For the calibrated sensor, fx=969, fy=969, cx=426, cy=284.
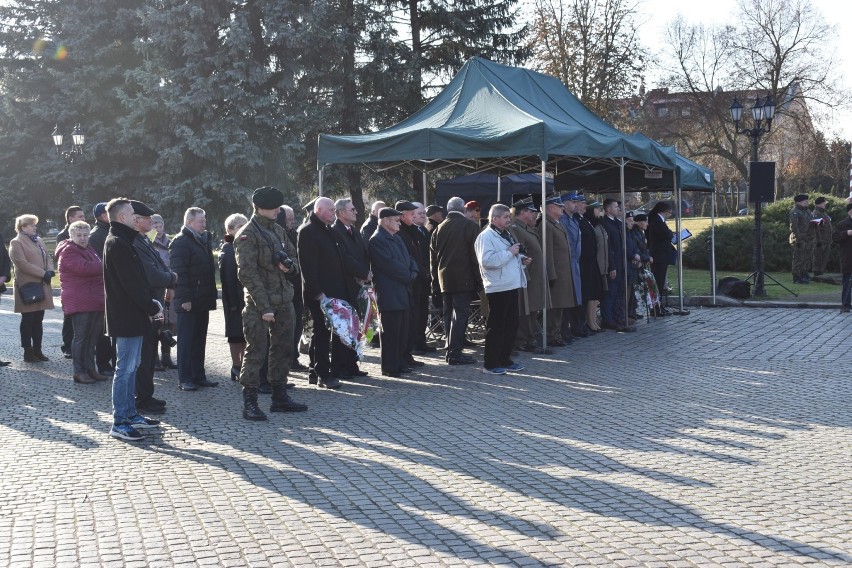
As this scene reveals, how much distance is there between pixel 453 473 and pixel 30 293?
7.75 m

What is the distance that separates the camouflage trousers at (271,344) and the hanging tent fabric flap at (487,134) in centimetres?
464

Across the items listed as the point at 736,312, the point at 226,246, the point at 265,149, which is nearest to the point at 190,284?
the point at 226,246

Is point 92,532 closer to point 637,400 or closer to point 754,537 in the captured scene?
point 754,537

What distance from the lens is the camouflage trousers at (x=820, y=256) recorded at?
24922 millimetres

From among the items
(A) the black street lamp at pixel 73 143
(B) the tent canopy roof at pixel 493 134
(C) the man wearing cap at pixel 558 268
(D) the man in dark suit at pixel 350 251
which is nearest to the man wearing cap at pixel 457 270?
(B) the tent canopy roof at pixel 493 134

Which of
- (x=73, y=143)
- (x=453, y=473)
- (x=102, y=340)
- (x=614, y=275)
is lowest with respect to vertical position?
(x=453, y=473)

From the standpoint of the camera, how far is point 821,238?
974 inches

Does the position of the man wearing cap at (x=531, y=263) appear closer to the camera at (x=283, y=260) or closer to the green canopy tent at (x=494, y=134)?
the green canopy tent at (x=494, y=134)

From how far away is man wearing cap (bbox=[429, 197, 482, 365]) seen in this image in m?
11.5

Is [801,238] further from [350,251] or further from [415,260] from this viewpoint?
[350,251]

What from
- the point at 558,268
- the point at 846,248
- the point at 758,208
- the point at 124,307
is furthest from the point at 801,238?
the point at 124,307

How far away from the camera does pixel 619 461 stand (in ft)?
22.4

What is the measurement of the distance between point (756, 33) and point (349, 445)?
4250 cm

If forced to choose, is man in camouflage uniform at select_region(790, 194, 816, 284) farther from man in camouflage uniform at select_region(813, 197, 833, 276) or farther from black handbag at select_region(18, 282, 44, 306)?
Answer: black handbag at select_region(18, 282, 44, 306)
